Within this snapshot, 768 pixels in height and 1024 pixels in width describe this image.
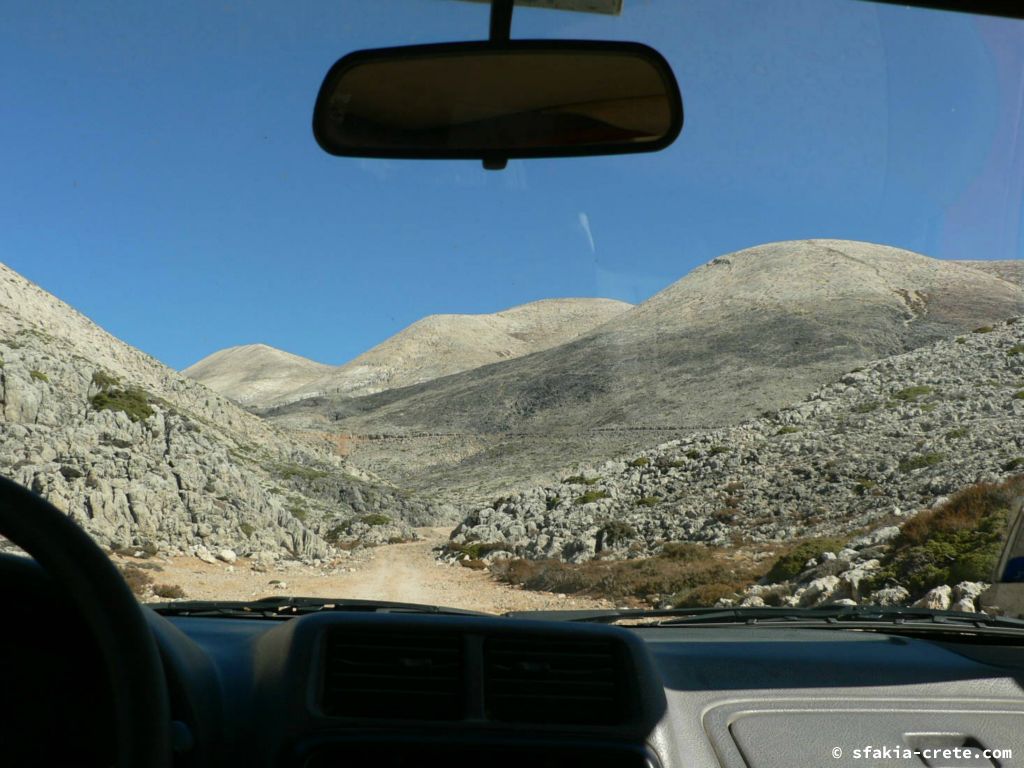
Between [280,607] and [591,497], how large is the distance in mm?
14599

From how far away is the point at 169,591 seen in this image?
6.66 metres

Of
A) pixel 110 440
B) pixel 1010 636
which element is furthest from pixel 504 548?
pixel 1010 636

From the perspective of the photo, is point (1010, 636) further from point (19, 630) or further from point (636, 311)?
point (636, 311)

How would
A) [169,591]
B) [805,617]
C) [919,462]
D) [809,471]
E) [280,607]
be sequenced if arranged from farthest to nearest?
[809,471]
[919,462]
[169,591]
[805,617]
[280,607]

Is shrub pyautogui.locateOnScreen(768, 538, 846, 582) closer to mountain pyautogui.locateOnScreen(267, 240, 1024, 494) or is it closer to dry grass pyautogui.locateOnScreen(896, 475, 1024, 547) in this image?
dry grass pyautogui.locateOnScreen(896, 475, 1024, 547)

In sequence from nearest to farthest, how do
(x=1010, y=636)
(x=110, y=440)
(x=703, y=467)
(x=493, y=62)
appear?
(x=493, y=62) → (x=1010, y=636) → (x=110, y=440) → (x=703, y=467)

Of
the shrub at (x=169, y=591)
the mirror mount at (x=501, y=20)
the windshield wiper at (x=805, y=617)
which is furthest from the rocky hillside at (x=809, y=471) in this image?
the mirror mount at (x=501, y=20)

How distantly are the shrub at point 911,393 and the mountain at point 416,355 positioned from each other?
19.9ft

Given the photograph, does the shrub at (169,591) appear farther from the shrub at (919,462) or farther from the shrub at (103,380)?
the shrub at (919,462)

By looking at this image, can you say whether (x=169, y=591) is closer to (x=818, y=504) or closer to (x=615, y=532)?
(x=615, y=532)

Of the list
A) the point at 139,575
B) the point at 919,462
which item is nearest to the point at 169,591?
the point at 139,575

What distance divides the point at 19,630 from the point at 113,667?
493mm

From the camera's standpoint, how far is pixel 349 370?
55.2 meters

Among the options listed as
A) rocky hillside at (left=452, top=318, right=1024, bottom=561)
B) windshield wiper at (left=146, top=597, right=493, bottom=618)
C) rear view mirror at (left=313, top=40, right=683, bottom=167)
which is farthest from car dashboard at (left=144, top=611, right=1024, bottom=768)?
rocky hillside at (left=452, top=318, right=1024, bottom=561)
